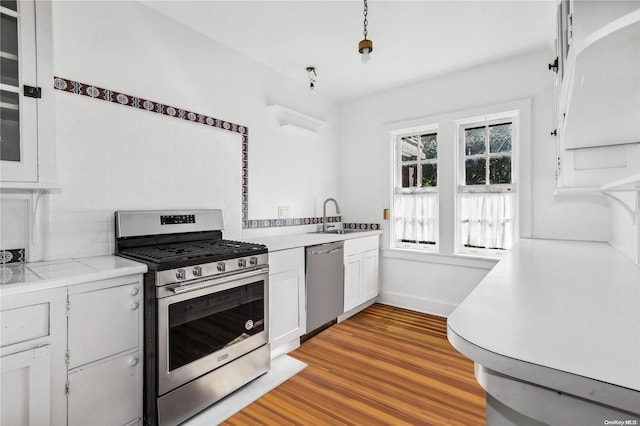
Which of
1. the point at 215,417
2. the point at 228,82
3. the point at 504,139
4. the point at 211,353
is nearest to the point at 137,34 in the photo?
the point at 228,82

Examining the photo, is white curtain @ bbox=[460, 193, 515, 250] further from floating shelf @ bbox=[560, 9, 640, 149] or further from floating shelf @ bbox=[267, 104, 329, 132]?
floating shelf @ bbox=[267, 104, 329, 132]

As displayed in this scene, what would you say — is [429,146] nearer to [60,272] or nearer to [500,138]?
[500,138]

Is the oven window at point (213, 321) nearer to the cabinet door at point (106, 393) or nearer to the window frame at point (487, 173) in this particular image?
the cabinet door at point (106, 393)

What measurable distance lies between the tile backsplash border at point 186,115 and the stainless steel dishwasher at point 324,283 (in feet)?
2.26

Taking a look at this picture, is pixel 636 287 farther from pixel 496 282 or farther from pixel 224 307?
pixel 224 307

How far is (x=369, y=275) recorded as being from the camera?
3885mm

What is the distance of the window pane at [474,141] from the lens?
3.54 metres

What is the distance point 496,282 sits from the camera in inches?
48.4

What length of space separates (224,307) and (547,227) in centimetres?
305

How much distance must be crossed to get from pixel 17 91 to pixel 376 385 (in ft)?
9.16

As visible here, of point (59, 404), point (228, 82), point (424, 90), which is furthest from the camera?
Result: point (424, 90)

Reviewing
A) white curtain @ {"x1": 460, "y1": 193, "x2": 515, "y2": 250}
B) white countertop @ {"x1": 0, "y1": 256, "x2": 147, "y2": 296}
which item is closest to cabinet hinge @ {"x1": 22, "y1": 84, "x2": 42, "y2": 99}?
white countertop @ {"x1": 0, "y1": 256, "x2": 147, "y2": 296}

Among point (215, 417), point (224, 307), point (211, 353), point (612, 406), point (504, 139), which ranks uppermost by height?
point (504, 139)

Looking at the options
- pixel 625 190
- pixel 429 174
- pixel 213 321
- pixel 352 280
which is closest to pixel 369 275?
pixel 352 280
